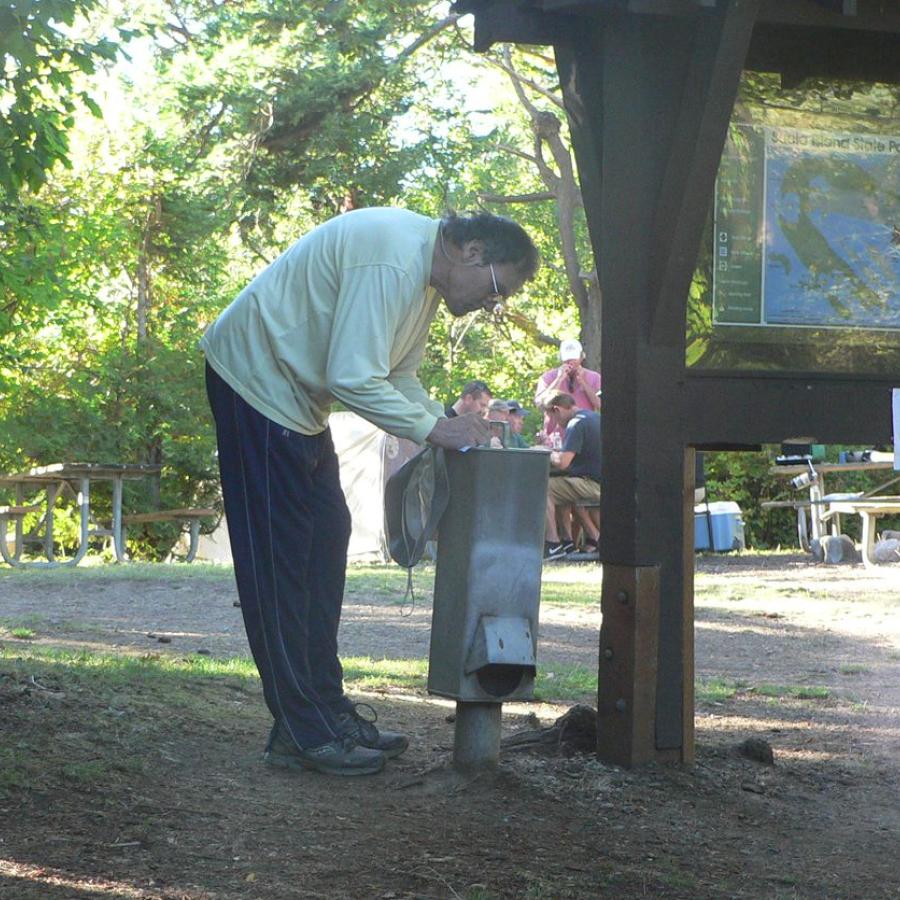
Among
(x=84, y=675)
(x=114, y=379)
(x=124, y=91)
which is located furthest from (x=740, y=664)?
(x=124, y=91)

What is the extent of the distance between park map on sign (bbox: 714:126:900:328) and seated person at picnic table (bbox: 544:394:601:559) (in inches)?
332

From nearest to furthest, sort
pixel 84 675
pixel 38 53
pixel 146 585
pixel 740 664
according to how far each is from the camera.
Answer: pixel 38 53
pixel 84 675
pixel 740 664
pixel 146 585

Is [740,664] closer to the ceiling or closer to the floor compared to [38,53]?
closer to the floor

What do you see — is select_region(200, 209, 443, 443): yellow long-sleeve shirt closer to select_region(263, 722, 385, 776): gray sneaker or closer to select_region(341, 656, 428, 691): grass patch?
select_region(263, 722, 385, 776): gray sneaker

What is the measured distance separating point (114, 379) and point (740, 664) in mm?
15560

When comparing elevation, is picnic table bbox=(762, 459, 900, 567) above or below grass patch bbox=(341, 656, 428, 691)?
above

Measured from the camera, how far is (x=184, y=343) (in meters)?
22.8

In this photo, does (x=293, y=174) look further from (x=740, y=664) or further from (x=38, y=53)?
(x=38, y=53)

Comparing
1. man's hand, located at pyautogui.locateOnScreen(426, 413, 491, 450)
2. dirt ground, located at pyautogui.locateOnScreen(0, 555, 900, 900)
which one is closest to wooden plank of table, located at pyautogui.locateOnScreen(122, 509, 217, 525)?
dirt ground, located at pyautogui.locateOnScreen(0, 555, 900, 900)

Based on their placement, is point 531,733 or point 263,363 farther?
point 531,733

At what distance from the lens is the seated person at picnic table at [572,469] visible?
44.6ft

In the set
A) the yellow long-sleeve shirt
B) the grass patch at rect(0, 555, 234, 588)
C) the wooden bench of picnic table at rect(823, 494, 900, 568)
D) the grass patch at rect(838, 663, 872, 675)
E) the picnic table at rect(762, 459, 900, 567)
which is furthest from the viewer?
the picnic table at rect(762, 459, 900, 567)

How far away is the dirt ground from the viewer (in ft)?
11.7

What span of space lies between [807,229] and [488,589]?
5.06 feet
